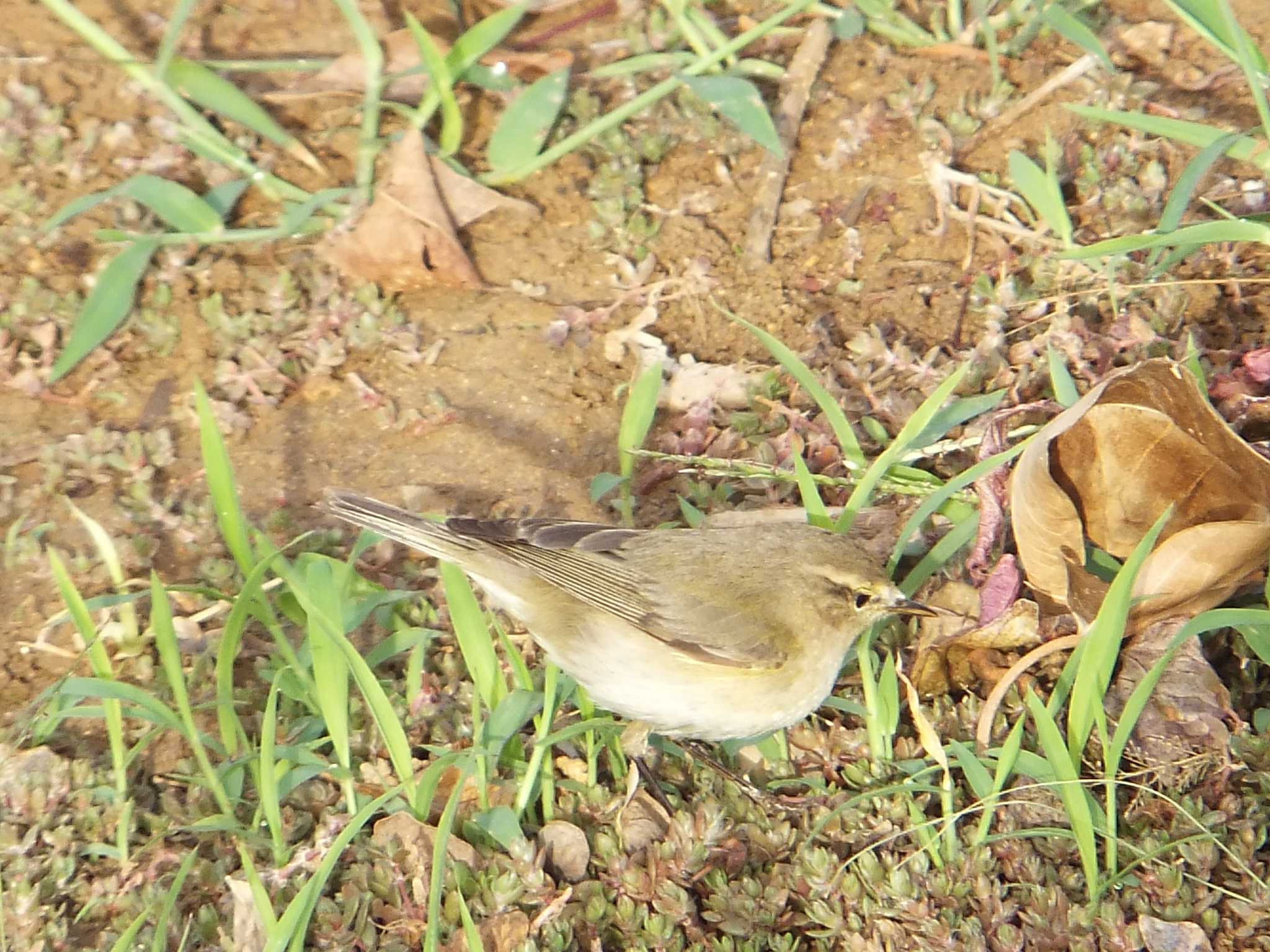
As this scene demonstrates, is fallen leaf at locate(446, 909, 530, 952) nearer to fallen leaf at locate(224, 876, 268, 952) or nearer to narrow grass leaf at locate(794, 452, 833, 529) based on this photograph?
fallen leaf at locate(224, 876, 268, 952)

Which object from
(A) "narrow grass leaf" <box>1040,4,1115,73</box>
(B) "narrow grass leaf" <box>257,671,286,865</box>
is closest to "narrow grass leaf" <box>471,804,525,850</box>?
(B) "narrow grass leaf" <box>257,671,286,865</box>

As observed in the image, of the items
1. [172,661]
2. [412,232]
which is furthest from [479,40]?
[172,661]

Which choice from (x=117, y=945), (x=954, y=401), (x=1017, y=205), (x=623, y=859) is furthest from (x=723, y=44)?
(x=117, y=945)

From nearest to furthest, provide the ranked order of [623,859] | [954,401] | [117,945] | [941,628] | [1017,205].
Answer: [117,945], [623,859], [941,628], [954,401], [1017,205]

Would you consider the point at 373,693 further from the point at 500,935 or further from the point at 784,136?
the point at 784,136

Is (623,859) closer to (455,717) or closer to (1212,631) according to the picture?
(455,717)

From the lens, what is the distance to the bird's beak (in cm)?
410

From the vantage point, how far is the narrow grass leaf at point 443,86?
5879 millimetres

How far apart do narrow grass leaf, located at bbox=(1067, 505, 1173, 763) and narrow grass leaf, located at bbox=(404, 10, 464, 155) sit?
365cm

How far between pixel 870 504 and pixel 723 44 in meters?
2.52

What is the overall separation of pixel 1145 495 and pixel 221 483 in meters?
2.77

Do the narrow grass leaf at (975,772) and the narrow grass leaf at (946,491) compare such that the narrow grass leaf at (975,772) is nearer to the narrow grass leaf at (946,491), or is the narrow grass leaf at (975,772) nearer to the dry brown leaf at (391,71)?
the narrow grass leaf at (946,491)

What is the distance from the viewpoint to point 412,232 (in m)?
5.80

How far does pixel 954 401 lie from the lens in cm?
484
